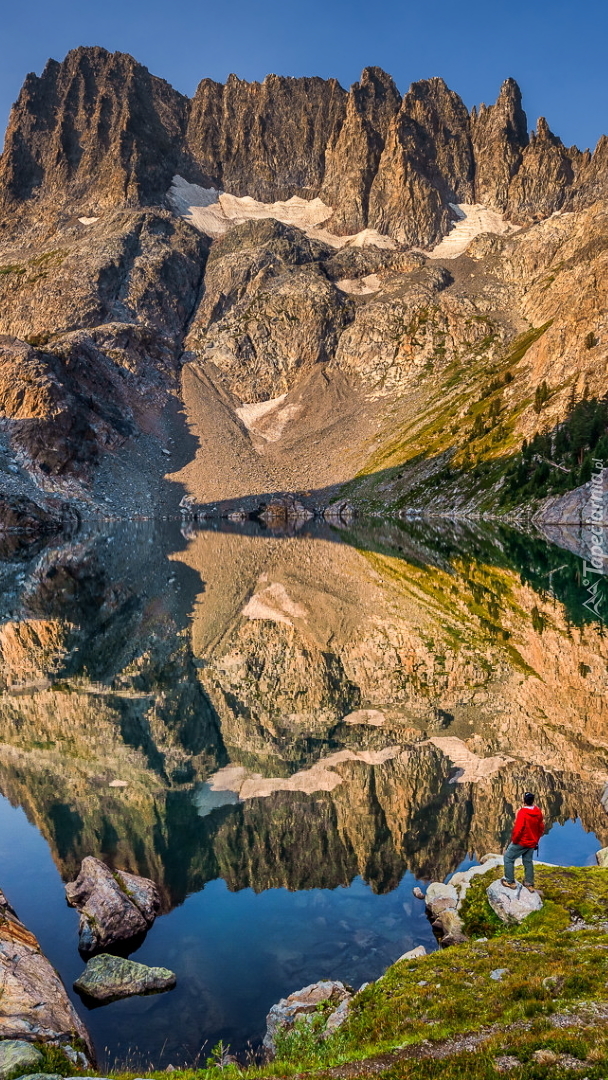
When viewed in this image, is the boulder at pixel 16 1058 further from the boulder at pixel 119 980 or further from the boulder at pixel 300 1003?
the boulder at pixel 300 1003

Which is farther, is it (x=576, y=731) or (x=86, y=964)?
(x=576, y=731)

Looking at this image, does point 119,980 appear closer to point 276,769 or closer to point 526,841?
point 526,841

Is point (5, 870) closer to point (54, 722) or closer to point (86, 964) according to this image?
point (86, 964)

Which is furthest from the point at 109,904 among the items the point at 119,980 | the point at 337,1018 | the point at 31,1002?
the point at 337,1018

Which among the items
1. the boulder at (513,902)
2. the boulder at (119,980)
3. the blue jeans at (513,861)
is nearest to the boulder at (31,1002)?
the boulder at (119,980)

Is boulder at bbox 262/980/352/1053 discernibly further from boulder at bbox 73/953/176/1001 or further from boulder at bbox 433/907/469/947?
boulder at bbox 433/907/469/947

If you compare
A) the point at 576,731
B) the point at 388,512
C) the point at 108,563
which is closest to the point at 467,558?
the point at 108,563

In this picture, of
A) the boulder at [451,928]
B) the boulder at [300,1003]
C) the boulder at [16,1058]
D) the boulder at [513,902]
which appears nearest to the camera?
the boulder at [16,1058]
